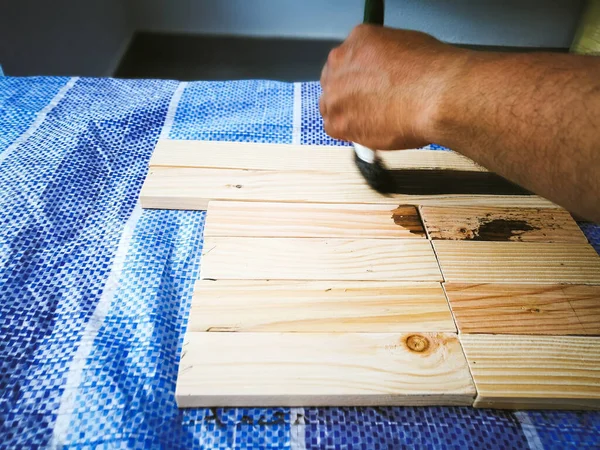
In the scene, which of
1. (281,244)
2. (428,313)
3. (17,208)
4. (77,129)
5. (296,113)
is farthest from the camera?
(296,113)

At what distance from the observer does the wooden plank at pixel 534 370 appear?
71 centimetres

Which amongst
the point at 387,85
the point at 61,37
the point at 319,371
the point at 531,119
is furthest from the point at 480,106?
the point at 61,37

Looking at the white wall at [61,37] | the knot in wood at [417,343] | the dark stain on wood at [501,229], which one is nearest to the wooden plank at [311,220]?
the dark stain on wood at [501,229]

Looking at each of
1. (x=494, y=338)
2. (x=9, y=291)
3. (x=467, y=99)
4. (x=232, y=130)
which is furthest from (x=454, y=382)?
(x=232, y=130)

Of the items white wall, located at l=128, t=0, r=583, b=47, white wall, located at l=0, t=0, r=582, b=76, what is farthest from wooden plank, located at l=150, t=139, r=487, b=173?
white wall, located at l=128, t=0, r=583, b=47

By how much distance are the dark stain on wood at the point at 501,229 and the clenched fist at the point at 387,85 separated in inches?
11.3

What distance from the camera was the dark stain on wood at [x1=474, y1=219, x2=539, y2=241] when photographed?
980 mm

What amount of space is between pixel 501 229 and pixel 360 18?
13.1 feet

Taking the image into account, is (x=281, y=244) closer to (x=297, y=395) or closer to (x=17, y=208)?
(x=297, y=395)

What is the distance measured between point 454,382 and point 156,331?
1.74 feet

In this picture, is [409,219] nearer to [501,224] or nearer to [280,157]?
[501,224]

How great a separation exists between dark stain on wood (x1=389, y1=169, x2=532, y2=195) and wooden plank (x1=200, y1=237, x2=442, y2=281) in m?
0.20

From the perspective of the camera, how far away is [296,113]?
147 centimetres

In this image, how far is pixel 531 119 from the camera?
2.11 feet
